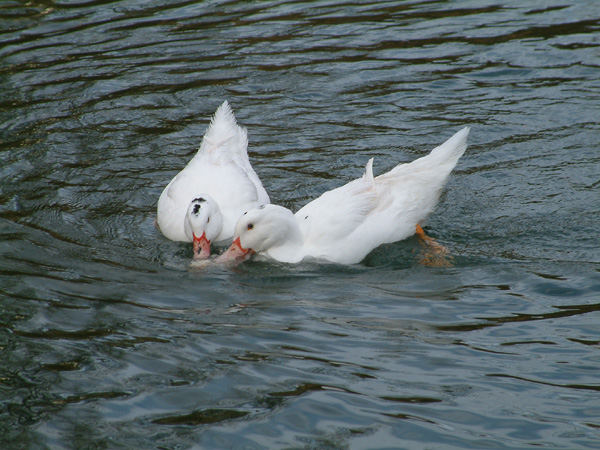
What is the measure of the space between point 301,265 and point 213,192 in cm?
136

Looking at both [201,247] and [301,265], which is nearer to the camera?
[301,265]

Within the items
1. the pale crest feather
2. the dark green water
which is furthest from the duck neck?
the pale crest feather

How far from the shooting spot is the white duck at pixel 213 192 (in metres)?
7.45

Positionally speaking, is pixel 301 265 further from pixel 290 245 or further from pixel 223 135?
pixel 223 135

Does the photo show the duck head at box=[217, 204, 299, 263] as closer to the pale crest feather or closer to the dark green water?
the dark green water

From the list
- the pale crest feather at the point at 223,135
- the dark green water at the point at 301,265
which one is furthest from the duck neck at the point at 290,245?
the pale crest feather at the point at 223,135

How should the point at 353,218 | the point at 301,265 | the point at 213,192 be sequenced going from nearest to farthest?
the point at 301,265
the point at 353,218
the point at 213,192

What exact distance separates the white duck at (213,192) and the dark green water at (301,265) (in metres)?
0.25

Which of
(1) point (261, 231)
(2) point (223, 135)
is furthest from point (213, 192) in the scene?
(1) point (261, 231)

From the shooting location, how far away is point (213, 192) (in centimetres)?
809

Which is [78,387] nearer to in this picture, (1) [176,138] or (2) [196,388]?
(2) [196,388]

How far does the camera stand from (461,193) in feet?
27.9

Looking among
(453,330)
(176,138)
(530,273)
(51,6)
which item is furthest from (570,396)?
(51,6)

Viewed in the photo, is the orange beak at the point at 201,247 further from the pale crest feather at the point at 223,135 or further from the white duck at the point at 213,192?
the pale crest feather at the point at 223,135
